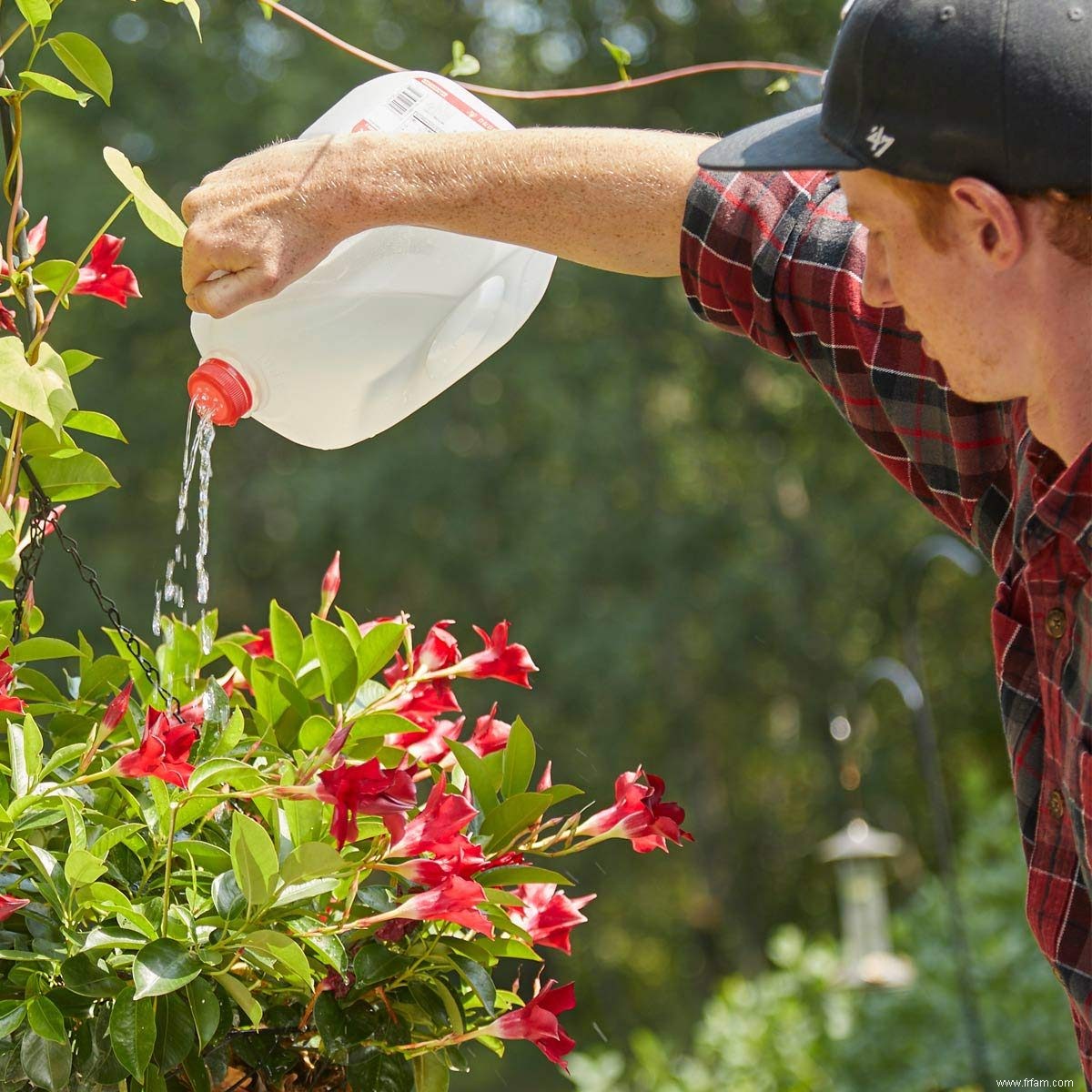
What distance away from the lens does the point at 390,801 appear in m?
0.73

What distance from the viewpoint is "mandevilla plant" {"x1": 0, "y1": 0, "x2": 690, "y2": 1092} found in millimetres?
730

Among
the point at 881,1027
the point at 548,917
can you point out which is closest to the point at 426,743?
the point at 548,917

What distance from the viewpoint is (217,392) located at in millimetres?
962

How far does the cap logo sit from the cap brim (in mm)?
17

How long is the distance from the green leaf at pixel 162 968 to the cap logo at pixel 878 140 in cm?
54

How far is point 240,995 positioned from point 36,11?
0.58m

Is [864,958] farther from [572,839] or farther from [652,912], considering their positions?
[652,912]

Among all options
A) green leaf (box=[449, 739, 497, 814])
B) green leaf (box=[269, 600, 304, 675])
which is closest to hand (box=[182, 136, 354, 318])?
green leaf (box=[269, 600, 304, 675])

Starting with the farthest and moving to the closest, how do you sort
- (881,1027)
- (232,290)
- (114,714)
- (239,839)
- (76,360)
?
(881,1027) < (76,360) < (232,290) < (114,714) < (239,839)

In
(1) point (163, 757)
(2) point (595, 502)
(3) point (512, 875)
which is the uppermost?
(1) point (163, 757)

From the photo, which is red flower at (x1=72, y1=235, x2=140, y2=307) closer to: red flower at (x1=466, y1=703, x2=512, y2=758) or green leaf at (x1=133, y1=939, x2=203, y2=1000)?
red flower at (x1=466, y1=703, x2=512, y2=758)

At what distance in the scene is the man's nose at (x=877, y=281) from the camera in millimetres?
832

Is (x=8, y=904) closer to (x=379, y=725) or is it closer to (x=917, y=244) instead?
(x=379, y=725)

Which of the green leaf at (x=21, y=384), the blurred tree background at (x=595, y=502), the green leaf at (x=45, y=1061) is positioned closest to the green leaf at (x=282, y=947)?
the green leaf at (x=45, y=1061)
